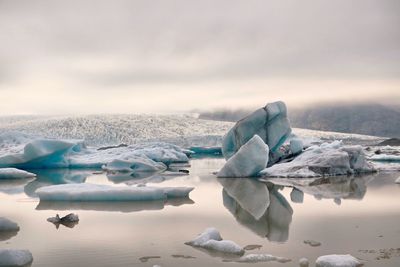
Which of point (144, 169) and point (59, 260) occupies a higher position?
point (59, 260)

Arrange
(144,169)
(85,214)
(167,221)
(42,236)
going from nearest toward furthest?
(42,236) < (167,221) < (85,214) < (144,169)

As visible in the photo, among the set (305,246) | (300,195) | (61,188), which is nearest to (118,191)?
(61,188)

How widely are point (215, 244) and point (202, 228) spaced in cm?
153

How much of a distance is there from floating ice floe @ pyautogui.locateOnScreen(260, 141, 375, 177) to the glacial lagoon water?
4611 mm

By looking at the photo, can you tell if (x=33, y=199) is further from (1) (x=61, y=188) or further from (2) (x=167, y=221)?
(2) (x=167, y=221)

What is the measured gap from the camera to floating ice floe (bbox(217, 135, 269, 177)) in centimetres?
1571

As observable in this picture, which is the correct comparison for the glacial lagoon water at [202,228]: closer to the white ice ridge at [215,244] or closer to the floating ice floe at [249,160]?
the white ice ridge at [215,244]

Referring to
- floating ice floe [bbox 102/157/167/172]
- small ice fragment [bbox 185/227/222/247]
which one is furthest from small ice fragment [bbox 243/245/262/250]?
floating ice floe [bbox 102/157/167/172]

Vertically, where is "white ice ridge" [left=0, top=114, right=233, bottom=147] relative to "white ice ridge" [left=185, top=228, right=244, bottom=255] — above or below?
below

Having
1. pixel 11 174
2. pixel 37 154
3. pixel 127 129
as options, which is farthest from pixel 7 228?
pixel 127 129

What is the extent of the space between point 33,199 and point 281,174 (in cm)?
841

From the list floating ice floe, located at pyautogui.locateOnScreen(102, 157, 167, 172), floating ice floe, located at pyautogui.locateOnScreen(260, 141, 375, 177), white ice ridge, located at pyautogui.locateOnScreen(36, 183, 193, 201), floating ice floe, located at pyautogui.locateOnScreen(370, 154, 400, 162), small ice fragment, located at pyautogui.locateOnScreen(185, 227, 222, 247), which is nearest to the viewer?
small ice fragment, located at pyautogui.locateOnScreen(185, 227, 222, 247)

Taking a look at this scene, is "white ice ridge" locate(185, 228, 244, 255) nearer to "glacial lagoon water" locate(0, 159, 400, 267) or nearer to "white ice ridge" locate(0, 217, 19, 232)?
"glacial lagoon water" locate(0, 159, 400, 267)

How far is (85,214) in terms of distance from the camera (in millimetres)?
8625
